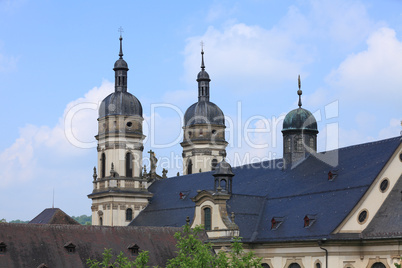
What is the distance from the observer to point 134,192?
8975 cm

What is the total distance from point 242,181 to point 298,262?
17.2 meters

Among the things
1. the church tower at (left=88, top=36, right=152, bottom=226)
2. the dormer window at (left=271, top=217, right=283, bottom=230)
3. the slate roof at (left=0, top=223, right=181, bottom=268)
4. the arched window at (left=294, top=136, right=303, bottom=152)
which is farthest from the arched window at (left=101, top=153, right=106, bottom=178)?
the dormer window at (left=271, top=217, right=283, bottom=230)

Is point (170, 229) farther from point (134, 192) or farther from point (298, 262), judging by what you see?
point (134, 192)

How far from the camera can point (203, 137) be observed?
101 metres

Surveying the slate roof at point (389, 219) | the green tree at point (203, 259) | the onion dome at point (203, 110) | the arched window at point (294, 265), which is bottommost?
the green tree at point (203, 259)

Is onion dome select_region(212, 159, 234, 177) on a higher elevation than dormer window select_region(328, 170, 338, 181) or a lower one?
higher

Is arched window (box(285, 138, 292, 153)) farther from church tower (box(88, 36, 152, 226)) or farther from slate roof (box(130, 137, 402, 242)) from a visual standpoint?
church tower (box(88, 36, 152, 226))

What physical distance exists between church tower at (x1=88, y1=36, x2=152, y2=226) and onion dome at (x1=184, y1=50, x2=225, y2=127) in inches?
441

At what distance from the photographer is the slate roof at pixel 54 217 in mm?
90463

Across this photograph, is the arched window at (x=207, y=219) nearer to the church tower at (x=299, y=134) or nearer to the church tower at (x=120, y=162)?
the church tower at (x=299, y=134)

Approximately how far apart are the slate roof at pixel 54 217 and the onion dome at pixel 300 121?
29.1m

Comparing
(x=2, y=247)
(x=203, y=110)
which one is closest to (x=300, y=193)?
(x=2, y=247)

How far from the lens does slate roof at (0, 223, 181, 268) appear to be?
5547 cm

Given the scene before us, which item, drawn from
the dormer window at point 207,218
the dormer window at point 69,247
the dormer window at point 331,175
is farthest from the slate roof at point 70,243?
the dormer window at point 331,175
